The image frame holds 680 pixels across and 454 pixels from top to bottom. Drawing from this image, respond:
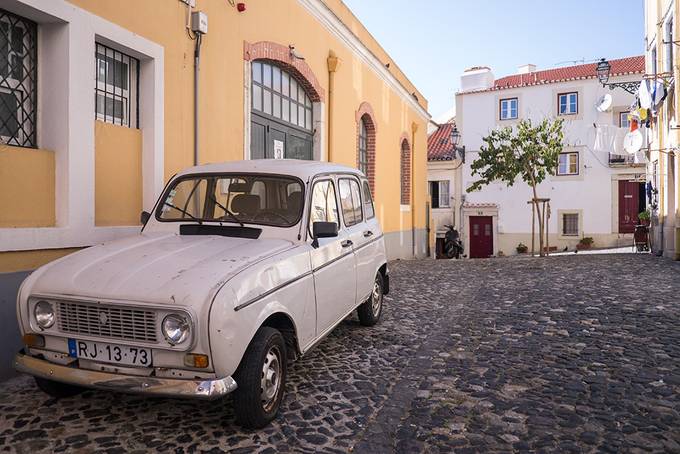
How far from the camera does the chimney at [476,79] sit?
29.7m

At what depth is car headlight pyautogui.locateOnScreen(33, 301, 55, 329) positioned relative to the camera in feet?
10.1

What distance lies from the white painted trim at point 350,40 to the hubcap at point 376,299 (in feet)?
19.2

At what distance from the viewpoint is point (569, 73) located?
29.0m

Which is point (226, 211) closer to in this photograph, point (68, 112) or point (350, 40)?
point (68, 112)

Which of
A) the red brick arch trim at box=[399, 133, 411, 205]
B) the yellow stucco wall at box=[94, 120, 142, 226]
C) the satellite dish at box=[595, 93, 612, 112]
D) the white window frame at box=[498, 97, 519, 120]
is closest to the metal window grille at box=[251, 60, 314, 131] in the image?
the yellow stucco wall at box=[94, 120, 142, 226]

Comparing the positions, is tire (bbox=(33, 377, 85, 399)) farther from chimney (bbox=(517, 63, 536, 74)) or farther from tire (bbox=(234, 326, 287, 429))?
chimney (bbox=(517, 63, 536, 74))

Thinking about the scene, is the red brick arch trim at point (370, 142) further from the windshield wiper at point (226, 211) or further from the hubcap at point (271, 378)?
the hubcap at point (271, 378)

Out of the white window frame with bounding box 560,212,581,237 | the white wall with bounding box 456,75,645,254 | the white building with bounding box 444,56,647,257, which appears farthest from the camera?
the white window frame with bounding box 560,212,581,237

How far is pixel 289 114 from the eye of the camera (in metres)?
9.54

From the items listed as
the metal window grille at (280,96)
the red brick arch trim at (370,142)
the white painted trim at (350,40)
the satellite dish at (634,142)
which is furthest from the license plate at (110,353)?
the satellite dish at (634,142)

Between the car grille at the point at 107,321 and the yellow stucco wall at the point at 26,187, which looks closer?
the car grille at the point at 107,321

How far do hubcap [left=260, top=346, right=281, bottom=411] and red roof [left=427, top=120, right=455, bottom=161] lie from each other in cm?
2748

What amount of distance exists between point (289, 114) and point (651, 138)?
45.4ft

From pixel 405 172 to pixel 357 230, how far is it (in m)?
12.5
